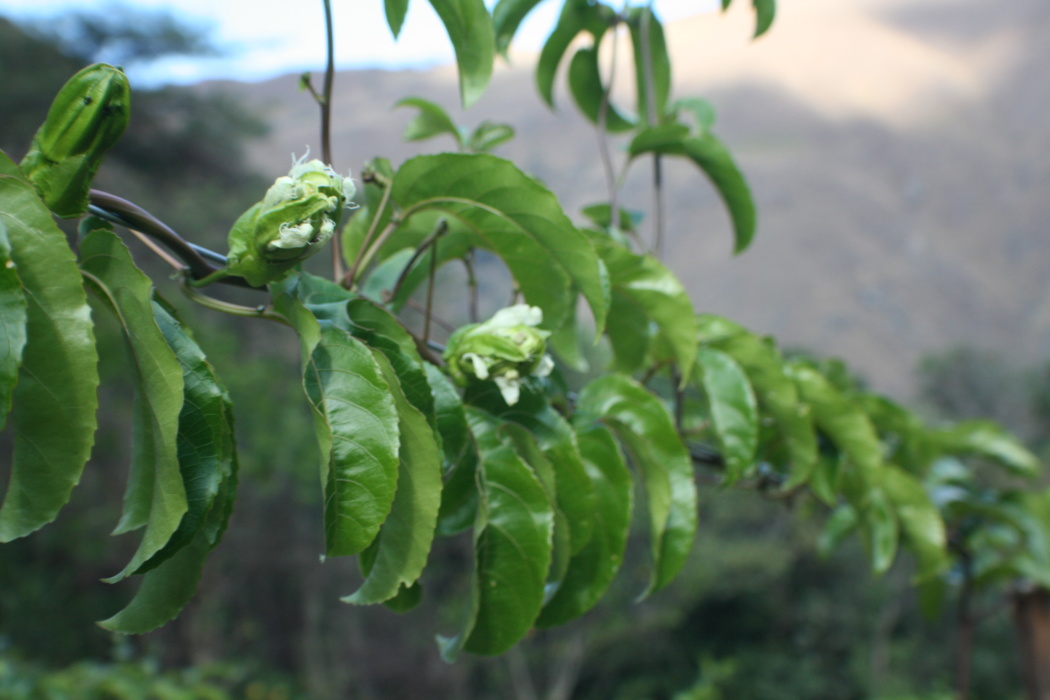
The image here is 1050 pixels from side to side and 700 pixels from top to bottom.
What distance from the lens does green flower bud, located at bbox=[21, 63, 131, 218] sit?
0.82 ft

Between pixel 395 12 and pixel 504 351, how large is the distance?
16 cm

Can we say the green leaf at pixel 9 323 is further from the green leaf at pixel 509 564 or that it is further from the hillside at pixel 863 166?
the hillside at pixel 863 166

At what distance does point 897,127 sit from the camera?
23406 mm

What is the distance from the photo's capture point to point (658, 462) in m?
0.43

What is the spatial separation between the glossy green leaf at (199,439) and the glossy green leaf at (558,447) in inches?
5.6

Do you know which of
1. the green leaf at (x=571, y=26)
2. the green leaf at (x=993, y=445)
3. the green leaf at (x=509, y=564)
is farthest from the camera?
the green leaf at (x=993, y=445)

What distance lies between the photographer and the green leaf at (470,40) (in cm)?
36

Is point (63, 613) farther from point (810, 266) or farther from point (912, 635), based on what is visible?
point (810, 266)

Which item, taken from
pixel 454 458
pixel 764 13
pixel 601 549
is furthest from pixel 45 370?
pixel 764 13

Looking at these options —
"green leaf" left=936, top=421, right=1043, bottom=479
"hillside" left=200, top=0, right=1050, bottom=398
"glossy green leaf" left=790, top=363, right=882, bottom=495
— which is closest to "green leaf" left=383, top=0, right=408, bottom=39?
"glossy green leaf" left=790, top=363, right=882, bottom=495

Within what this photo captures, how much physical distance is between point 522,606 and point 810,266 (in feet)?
65.5

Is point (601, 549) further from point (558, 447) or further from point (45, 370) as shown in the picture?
point (45, 370)

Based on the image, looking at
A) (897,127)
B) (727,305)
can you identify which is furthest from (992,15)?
(727,305)

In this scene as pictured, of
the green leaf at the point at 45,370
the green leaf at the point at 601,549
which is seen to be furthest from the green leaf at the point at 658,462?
the green leaf at the point at 45,370
